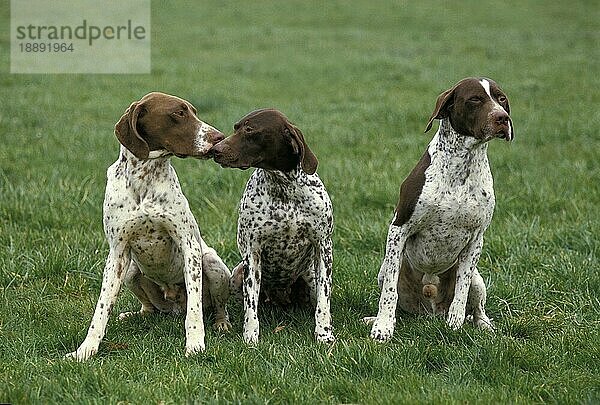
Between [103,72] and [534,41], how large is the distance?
9424 mm

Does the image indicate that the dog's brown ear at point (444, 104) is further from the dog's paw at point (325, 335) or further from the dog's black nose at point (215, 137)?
the dog's paw at point (325, 335)

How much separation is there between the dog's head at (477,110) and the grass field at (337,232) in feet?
3.82

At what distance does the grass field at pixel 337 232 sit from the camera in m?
4.32

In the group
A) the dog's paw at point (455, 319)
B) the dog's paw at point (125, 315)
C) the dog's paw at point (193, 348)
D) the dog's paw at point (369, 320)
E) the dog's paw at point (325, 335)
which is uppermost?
the dog's paw at point (455, 319)

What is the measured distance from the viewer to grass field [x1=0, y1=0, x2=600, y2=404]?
4320mm

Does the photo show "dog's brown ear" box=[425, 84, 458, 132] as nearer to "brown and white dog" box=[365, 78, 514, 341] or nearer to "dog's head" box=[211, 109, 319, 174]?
"brown and white dog" box=[365, 78, 514, 341]

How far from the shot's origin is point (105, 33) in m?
19.1

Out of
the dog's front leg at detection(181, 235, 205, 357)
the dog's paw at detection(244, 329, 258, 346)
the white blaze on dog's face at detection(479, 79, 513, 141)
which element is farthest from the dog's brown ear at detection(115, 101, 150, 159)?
the white blaze on dog's face at detection(479, 79, 513, 141)

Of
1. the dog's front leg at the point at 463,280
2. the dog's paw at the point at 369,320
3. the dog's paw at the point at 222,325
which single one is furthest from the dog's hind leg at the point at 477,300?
the dog's paw at the point at 222,325

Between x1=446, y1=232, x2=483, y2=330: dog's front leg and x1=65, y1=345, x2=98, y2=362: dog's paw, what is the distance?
2103 mm

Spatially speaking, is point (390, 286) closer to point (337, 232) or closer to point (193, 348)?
point (193, 348)

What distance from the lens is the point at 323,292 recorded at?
5.24 meters

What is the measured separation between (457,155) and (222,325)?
182cm

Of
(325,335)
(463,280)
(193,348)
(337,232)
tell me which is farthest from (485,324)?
(337,232)
